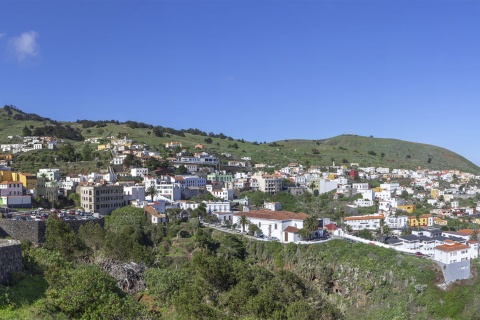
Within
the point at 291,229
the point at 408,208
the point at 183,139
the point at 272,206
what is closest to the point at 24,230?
the point at 291,229

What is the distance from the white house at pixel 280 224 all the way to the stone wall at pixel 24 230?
20475 mm

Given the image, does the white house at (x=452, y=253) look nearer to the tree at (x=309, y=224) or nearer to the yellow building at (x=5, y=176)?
the tree at (x=309, y=224)

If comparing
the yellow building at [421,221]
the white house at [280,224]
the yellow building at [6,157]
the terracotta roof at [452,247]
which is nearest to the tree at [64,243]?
the white house at [280,224]

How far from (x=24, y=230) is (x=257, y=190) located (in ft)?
123

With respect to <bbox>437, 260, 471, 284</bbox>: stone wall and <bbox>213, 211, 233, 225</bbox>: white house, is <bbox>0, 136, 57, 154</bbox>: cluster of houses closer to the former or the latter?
<bbox>213, 211, 233, 225</bbox>: white house

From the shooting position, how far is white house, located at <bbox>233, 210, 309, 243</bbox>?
145ft

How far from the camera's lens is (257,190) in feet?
218

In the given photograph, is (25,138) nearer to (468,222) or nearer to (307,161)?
(307,161)

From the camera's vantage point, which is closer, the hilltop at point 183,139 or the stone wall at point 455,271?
the stone wall at point 455,271

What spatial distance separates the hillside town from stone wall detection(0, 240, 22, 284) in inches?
700

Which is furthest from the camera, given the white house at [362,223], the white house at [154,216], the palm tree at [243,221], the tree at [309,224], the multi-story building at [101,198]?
the white house at [362,223]

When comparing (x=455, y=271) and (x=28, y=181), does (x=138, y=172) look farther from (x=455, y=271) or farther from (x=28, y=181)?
(x=455, y=271)

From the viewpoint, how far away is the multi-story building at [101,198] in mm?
47688

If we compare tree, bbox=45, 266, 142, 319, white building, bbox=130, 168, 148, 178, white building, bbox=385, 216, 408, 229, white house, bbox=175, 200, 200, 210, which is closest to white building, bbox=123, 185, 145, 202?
white house, bbox=175, 200, 200, 210
